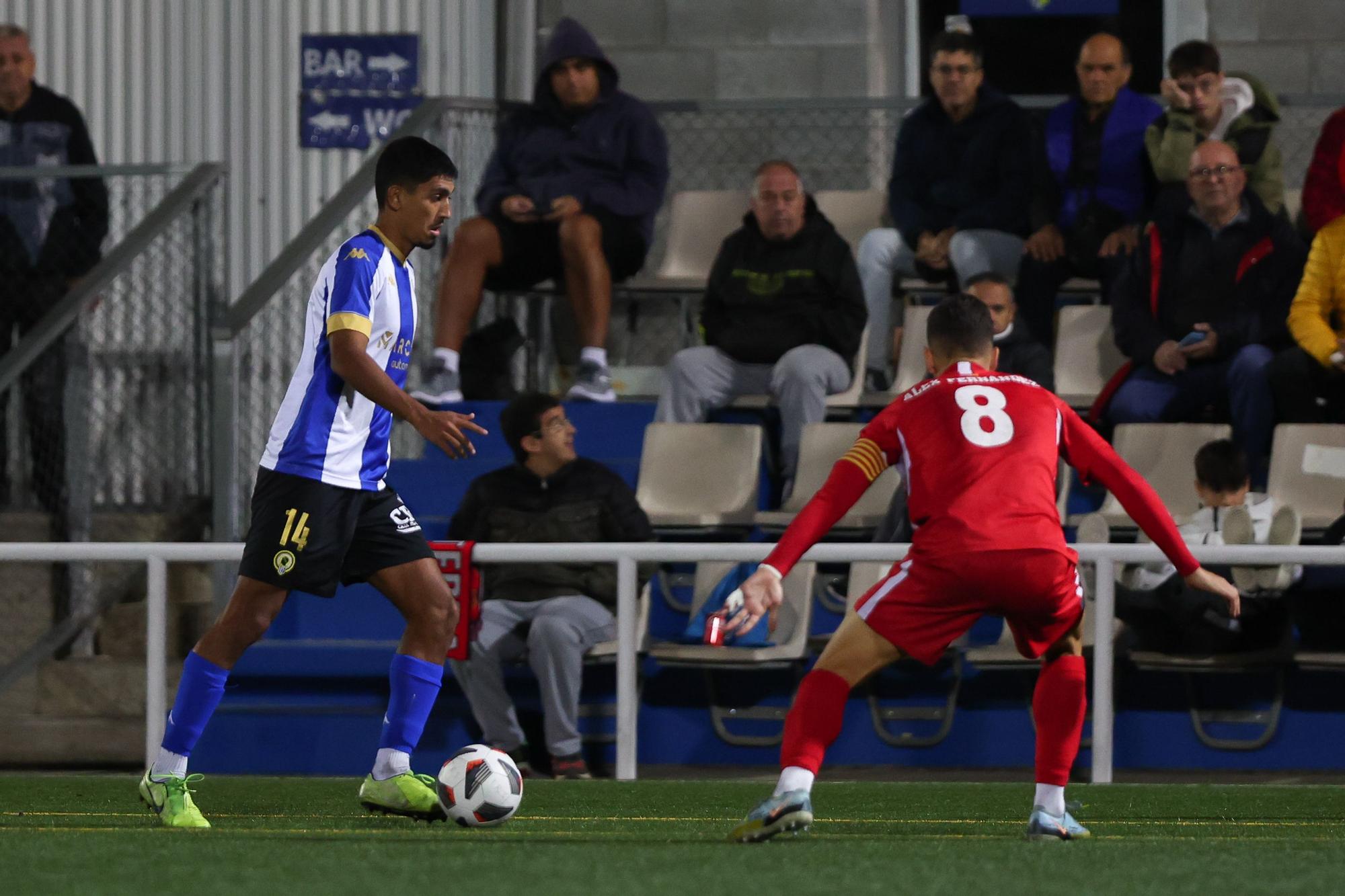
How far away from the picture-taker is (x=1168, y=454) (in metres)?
8.84

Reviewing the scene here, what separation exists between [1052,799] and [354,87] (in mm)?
7712

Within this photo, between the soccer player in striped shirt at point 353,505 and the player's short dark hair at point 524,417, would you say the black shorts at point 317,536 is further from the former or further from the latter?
the player's short dark hair at point 524,417

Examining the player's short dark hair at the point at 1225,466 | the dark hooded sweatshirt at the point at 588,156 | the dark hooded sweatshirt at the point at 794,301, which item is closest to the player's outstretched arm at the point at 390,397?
the player's short dark hair at the point at 1225,466

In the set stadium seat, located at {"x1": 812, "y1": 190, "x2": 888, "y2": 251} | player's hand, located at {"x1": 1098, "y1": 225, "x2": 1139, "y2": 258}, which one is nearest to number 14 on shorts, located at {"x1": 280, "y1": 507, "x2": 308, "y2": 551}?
player's hand, located at {"x1": 1098, "y1": 225, "x2": 1139, "y2": 258}

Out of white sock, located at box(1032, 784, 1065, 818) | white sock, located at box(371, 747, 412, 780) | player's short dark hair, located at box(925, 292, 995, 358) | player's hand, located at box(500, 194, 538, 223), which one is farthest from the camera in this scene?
player's hand, located at box(500, 194, 538, 223)

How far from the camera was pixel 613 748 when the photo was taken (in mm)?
8391

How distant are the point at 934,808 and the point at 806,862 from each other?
2.03 metres

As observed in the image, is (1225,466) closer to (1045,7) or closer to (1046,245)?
(1046,245)

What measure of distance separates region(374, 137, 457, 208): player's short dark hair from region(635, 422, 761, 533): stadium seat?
335cm

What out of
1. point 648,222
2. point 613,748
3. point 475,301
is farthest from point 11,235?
point 613,748

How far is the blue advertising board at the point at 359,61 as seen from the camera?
11.9 metres

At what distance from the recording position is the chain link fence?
9.88m

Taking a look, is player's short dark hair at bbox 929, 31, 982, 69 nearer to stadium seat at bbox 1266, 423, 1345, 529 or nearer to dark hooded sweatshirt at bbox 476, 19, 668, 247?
dark hooded sweatshirt at bbox 476, 19, 668, 247

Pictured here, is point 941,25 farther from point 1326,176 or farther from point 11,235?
point 11,235
